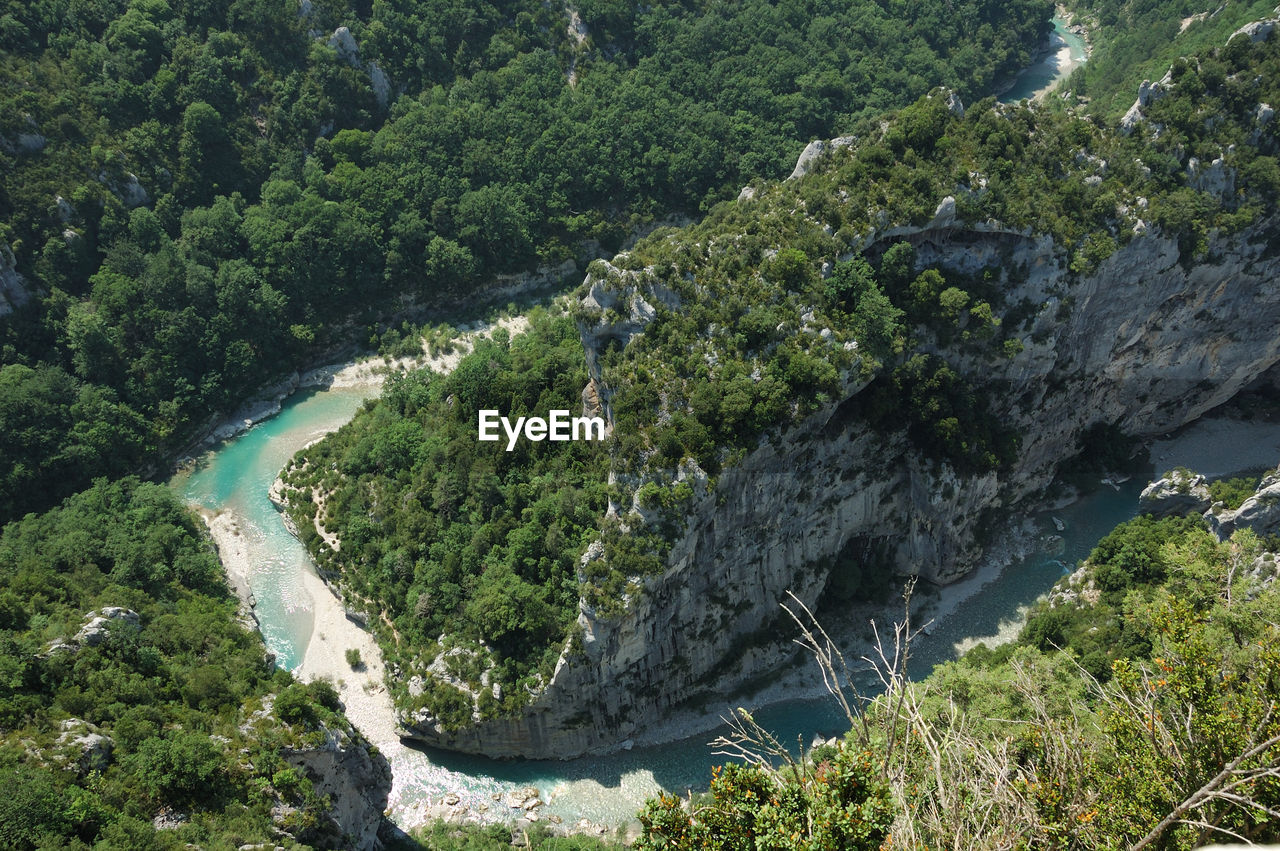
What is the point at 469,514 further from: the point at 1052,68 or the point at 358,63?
the point at 1052,68

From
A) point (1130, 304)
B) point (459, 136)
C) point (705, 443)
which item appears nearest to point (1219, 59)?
point (1130, 304)

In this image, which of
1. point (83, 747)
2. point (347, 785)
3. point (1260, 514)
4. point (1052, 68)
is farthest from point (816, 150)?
point (1052, 68)

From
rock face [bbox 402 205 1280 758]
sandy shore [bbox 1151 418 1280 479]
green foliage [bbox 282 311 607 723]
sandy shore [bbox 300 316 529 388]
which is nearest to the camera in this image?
rock face [bbox 402 205 1280 758]

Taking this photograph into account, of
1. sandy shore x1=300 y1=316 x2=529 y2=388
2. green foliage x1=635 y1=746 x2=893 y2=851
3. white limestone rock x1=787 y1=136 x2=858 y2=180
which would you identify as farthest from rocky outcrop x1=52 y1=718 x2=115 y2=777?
white limestone rock x1=787 y1=136 x2=858 y2=180

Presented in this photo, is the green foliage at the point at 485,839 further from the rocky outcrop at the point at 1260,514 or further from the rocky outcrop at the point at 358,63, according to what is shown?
the rocky outcrop at the point at 358,63

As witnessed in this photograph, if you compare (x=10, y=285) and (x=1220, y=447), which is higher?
(x=10, y=285)

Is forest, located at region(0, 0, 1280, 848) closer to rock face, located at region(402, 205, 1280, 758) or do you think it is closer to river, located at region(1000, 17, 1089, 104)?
rock face, located at region(402, 205, 1280, 758)

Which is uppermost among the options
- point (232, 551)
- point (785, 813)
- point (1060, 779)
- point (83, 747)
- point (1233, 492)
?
point (83, 747)
